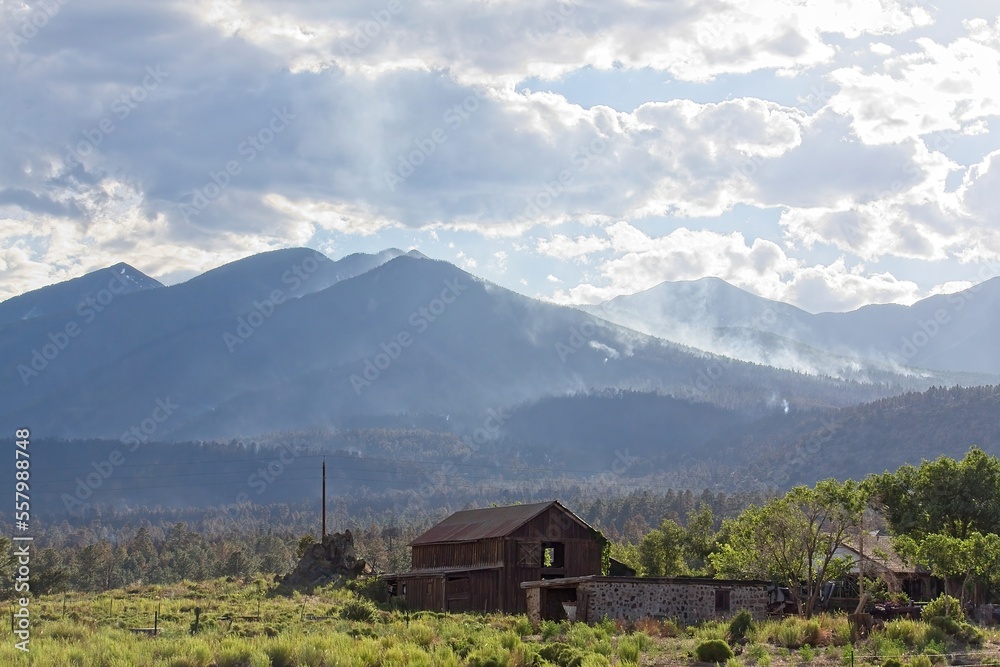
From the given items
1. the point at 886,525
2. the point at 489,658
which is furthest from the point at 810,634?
the point at 886,525

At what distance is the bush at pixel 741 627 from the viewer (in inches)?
1426

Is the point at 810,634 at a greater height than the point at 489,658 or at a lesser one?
lesser

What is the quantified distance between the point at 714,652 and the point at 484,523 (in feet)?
110

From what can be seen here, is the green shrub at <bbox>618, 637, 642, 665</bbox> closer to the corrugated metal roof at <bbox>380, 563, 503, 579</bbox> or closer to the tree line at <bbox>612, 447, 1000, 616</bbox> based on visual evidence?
the tree line at <bbox>612, 447, 1000, 616</bbox>

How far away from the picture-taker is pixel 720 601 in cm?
4578

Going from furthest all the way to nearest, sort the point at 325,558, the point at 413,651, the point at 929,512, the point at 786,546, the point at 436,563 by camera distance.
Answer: the point at 325,558, the point at 436,563, the point at 929,512, the point at 786,546, the point at 413,651

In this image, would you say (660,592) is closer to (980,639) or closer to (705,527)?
(980,639)

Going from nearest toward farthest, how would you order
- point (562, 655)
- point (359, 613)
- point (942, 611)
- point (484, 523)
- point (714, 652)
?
1. point (562, 655)
2. point (714, 652)
3. point (942, 611)
4. point (359, 613)
5. point (484, 523)

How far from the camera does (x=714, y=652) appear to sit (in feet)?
101

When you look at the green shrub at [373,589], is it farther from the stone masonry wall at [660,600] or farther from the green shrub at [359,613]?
the stone masonry wall at [660,600]

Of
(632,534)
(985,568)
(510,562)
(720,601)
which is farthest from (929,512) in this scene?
(632,534)

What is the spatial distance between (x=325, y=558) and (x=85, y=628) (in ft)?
118

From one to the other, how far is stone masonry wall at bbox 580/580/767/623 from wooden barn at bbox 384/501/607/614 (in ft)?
40.4

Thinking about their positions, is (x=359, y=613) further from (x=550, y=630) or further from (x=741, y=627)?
(x=741, y=627)
